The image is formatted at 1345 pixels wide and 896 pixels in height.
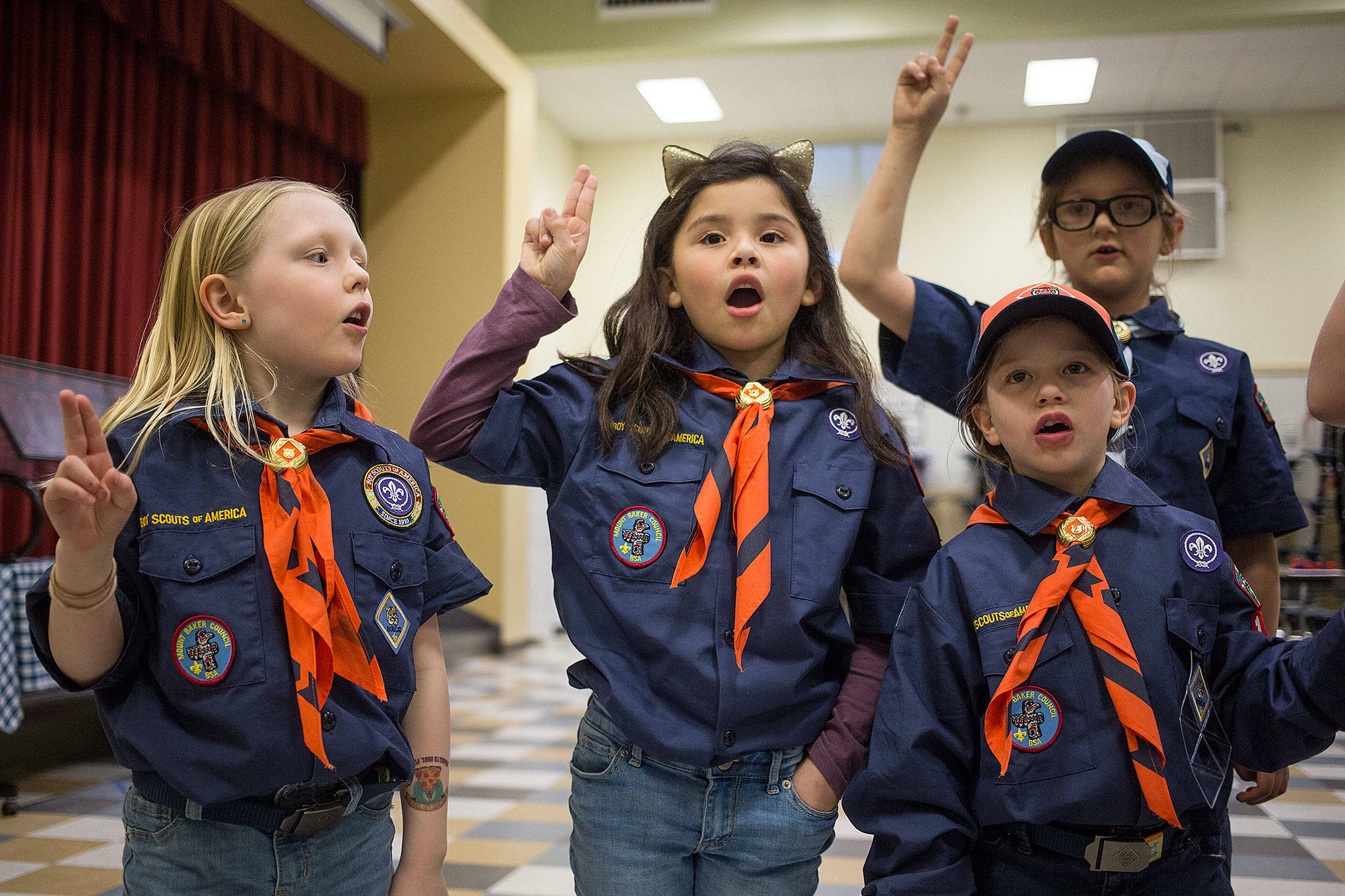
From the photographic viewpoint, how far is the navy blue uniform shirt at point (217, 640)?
1.05 m

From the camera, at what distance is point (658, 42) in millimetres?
6273

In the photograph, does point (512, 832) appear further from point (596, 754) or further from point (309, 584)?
point (309, 584)

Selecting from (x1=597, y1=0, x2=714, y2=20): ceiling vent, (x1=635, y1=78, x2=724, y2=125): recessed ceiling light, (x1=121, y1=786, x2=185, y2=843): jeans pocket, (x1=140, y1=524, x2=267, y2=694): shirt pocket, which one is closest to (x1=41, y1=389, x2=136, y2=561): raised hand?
(x1=140, y1=524, x2=267, y2=694): shirt pocket

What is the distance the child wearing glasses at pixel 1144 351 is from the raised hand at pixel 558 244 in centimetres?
39

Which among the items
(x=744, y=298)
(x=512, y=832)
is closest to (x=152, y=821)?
(x=744, y=298)

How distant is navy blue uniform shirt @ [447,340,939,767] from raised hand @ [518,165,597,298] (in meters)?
0.14

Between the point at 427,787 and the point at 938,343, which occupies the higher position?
the point at 938,343

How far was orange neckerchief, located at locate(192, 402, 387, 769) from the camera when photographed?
107cm

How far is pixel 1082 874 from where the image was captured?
42.5 inches

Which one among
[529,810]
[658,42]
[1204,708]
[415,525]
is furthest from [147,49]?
[1204,708]

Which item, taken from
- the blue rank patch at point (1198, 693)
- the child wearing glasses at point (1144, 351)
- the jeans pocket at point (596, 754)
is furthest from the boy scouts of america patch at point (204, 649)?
the blue rank patch at point (1198, 693)

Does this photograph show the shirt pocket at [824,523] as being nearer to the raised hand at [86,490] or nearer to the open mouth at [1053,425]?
the open mouth at [1053,425]

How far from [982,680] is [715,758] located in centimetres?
31

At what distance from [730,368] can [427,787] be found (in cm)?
64
